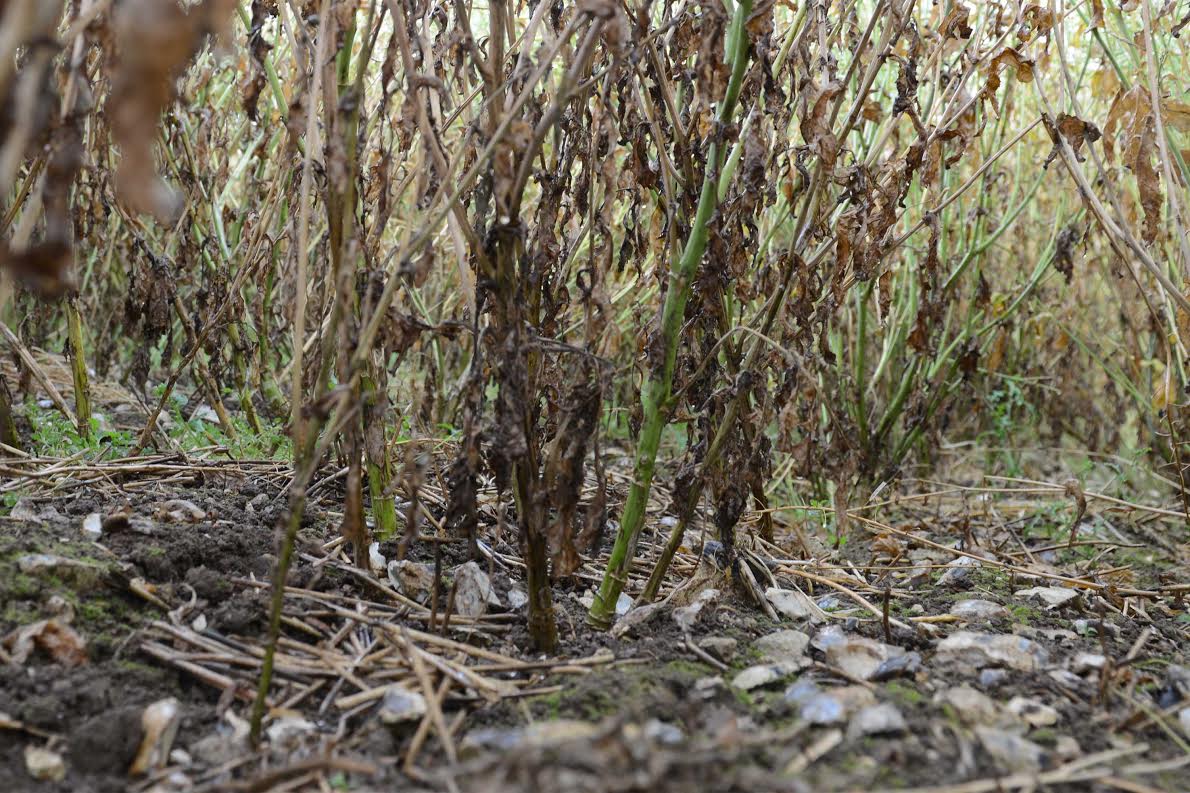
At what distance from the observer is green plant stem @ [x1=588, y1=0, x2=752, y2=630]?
5.66 ft

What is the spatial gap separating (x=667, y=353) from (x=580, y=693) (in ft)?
2.17

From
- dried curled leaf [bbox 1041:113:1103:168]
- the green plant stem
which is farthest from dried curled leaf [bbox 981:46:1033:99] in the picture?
the green plant stem

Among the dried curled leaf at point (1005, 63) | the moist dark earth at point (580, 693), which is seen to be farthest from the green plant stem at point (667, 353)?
the dried curled leaf at point (1005, 63)

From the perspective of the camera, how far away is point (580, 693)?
153 centimetres

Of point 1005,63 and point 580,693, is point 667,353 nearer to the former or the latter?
point 580,693

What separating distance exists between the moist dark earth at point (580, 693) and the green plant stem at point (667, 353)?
0.11m

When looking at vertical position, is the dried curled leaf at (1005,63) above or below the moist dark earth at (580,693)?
above

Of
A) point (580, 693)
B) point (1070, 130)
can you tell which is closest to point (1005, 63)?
point (1070, 130)

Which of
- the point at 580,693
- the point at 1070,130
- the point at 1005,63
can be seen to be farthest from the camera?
the point at 1005,63

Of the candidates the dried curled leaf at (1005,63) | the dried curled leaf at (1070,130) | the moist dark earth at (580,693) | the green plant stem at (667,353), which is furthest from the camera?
the dried curled leaf at (1005,63)

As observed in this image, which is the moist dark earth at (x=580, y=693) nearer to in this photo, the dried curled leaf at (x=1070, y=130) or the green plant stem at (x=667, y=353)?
the green plant stem at (x=667, y=353)

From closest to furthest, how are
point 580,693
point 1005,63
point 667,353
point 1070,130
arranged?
1. point 580,693
2. point 667,353
3. point 1070,130
4. point 1005,63

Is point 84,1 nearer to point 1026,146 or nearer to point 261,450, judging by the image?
point 261,450

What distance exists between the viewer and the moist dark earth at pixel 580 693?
1291 millimetres
